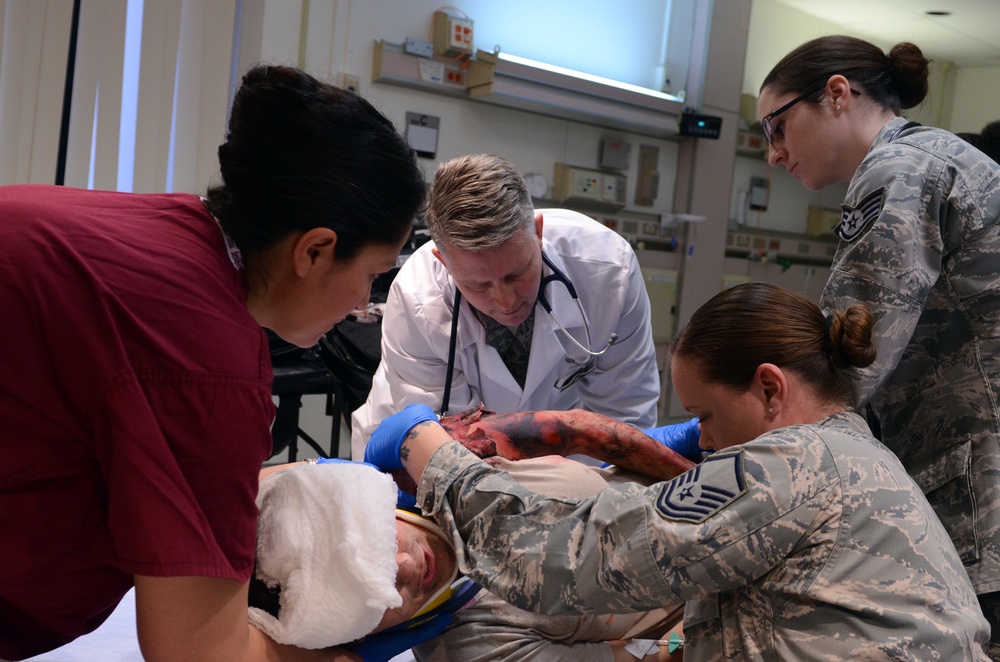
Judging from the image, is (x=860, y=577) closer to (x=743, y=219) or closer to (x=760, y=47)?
(x=743, y=219)

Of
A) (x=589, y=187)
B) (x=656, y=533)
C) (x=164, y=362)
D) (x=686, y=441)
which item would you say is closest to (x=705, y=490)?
(x=656, y=533)

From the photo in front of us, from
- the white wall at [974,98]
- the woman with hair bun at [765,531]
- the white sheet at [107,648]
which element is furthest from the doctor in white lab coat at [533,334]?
the white wall at [974,98]

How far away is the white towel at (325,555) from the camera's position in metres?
1.32

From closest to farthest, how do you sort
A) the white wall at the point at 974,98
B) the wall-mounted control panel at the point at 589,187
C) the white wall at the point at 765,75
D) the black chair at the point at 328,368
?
the black chair at the point at 328,368 < the wall-mounted control panel at the point at 589,187 < the white wall at the point at 765,75 < the white wall at the point at 974,98

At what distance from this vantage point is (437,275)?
2186mm

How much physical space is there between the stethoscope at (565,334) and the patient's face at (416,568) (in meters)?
0.54

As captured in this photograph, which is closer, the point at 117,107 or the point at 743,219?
the point at 117,107

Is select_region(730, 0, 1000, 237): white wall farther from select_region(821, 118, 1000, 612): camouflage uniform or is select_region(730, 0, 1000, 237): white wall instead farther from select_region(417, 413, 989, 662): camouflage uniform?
select_region(417, 413, 989, 662): camouflage uniform

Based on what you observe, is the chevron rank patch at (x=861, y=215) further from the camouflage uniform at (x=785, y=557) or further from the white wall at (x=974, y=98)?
the white wall at (x=974, y=98)

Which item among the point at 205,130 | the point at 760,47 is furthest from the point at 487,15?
the point at 760,47

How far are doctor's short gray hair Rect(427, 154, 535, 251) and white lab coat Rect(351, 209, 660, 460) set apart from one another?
0.27 m

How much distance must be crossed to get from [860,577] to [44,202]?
111cm

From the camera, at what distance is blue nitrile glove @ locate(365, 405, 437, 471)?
1545 millimetres

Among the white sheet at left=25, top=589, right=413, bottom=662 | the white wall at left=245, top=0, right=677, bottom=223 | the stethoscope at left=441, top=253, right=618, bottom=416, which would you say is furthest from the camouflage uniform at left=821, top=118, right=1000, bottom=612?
the white wall at left=245, top=0, right=677, bottom=223
